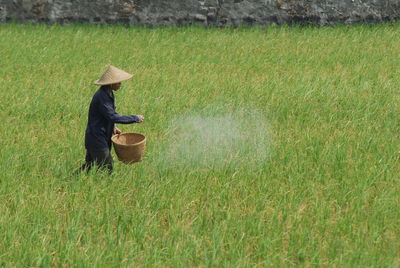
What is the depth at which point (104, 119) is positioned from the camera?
13.7 ft

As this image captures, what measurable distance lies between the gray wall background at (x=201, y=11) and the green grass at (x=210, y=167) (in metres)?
1.77

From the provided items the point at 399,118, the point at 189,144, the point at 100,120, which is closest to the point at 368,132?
the point at 399,118

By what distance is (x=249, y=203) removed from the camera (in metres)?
3.83

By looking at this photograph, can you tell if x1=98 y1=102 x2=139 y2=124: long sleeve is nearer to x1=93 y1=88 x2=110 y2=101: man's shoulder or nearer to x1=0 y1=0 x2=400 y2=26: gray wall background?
x1=93 y1=88 x2=110 y2=101: man's shoulder

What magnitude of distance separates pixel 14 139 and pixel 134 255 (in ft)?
7.15

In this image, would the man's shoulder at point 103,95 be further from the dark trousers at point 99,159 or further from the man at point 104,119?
the dark trousers at point 99,159

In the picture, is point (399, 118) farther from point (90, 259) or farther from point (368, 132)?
point (90, 259)

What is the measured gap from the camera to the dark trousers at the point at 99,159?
13.6 ft

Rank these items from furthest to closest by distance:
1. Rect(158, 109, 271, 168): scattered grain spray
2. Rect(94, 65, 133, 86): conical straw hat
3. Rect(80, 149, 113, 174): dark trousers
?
Rect(158, 109, 271, 168): scattered grain spray < Rect(80, 149, 113, 174): dark trousers < Rect(94, 65, 133, 86): conical straw hat

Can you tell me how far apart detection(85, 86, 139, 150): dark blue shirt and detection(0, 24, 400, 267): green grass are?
0.25m

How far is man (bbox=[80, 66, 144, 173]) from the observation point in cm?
406

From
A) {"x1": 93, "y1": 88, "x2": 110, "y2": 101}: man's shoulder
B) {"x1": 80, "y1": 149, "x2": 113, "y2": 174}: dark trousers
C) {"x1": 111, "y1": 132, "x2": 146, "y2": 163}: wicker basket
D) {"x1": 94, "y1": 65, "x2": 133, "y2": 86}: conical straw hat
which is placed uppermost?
{"x1": 94, "y1": 65, "x2": 133, "y2": 86}: conical straw hat

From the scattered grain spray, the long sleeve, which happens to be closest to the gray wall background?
the scattered grain spray

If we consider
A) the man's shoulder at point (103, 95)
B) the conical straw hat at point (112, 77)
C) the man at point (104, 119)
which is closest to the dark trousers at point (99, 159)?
the man at point (104, 119)
